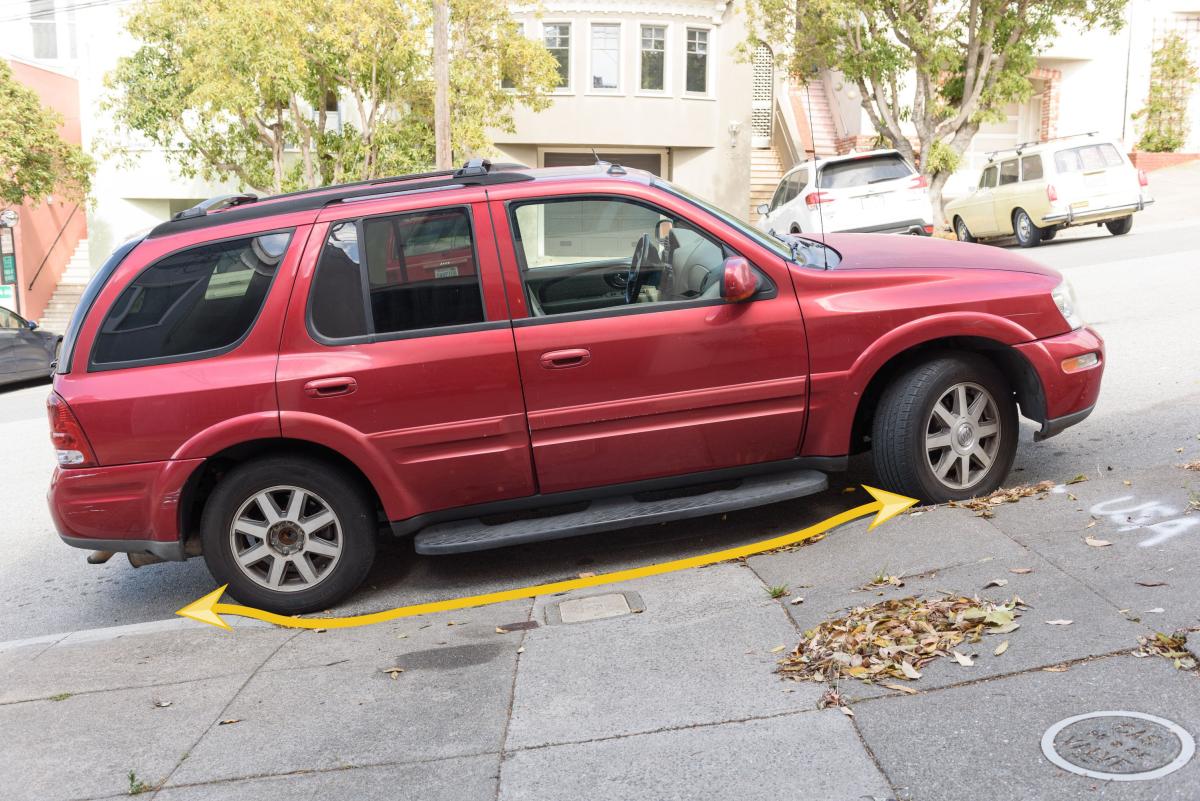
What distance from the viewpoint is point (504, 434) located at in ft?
17.9

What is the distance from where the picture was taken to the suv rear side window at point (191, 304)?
545 cm

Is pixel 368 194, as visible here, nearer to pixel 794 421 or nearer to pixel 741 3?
pixel 794 421

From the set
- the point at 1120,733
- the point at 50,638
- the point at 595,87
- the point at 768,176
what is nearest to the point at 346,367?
the point at 50,638

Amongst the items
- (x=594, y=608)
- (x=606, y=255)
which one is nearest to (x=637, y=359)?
(x=606, y=255)

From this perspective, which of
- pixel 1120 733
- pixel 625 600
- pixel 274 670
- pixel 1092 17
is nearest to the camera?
pixel 1120 733

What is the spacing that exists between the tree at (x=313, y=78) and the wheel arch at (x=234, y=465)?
60.0ft

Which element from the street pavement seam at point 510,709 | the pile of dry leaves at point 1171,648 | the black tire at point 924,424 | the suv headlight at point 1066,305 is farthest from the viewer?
the suv headlight at point 1066,305

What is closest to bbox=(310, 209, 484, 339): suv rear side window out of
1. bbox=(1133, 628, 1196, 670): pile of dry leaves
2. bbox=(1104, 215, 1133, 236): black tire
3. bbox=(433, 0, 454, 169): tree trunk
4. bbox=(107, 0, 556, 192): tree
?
bbox=(1133, 628, 1196, 670): pile of dry leaves

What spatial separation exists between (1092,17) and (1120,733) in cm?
2361

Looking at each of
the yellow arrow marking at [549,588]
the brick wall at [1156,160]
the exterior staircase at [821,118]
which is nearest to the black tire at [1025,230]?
the exterior staircase at [821,118]

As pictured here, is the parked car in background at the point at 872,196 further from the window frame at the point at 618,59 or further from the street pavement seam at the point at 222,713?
the window frame at the point at 618,59

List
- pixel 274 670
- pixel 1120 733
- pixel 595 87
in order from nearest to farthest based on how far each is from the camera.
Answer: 1. pixel 1120 733
2. pixel 274 670
3. pixel 595 87

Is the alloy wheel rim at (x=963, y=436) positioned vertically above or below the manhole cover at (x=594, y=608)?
above

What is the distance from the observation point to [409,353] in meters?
5.38
